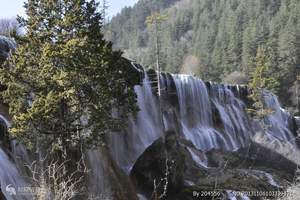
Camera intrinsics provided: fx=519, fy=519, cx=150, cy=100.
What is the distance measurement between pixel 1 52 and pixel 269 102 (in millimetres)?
39904

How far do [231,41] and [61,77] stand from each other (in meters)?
79.4

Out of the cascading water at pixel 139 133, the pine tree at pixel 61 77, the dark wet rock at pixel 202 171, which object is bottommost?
the dark wet rock at pixel 202 171

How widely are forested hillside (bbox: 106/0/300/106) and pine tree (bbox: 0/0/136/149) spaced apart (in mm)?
40200

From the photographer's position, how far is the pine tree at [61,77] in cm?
1642

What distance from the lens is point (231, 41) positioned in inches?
3666

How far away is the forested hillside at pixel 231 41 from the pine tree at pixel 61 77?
40.2 meters

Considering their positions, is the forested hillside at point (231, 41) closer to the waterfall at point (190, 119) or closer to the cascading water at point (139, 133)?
the waterfall at point (190, 119)

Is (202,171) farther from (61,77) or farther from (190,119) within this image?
(61,77)

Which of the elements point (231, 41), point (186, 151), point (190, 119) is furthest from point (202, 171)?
point (231, 41)

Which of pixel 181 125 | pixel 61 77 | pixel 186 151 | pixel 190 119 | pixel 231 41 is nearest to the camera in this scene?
pixel 61 77

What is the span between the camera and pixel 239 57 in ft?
289

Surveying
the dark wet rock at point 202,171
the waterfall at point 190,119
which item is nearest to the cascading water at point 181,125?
the waterfall at point 190,119

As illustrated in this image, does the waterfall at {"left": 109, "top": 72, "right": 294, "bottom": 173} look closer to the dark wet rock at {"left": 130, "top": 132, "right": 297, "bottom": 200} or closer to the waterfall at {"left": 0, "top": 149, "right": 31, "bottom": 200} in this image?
the dark wet rock at {"left": 130, "top": 132, "right": 297, "bottom": 200}

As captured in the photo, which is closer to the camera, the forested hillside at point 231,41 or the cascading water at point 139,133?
the cascading water at point 139,133
